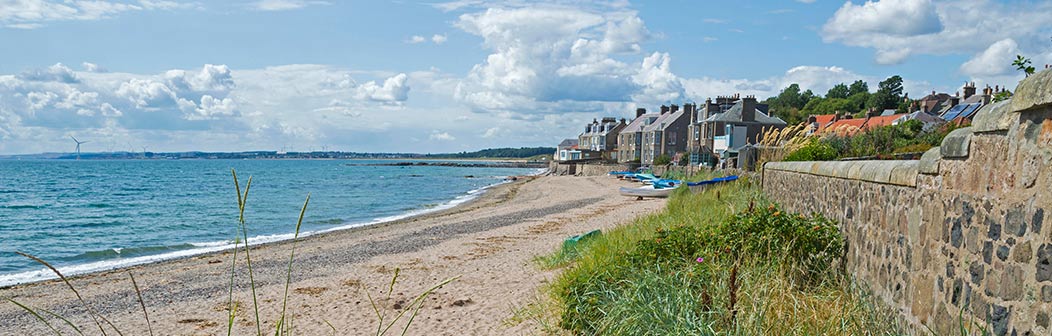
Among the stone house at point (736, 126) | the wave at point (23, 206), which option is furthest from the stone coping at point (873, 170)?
the wave at point (23, 206)

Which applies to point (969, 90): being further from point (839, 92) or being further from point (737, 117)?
point (839, 92)

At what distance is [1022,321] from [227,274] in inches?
585

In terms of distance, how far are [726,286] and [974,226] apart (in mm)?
2127

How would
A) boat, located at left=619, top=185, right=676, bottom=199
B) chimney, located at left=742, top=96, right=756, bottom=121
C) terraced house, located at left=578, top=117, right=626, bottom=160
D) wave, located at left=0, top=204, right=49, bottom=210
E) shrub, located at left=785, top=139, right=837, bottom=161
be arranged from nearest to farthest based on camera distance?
shrub, located at left=785, top=139, right=837, bottom=161 < boat, located at left=619, top=185, right=676, bottom=199 < wave, located at left=0, top=204, right=49, bottom=210 < chimney, located at left=742, top=96, right=756, bottom=121 < terraced house, located at left=578, top=117, right=626, bottom=160

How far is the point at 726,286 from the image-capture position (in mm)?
5945

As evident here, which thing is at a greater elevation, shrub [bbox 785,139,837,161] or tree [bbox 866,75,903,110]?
tree [bbox 866,75,903,110]

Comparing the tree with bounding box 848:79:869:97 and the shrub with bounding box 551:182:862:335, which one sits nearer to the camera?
the shrub with bounding box 551:182:862:335

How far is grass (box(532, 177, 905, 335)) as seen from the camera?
5.35 m

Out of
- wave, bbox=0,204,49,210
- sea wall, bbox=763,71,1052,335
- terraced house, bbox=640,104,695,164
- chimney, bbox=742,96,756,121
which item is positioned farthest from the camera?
terraced house, bbox=640,104,695,164

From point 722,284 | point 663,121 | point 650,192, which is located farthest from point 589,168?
point 722,284

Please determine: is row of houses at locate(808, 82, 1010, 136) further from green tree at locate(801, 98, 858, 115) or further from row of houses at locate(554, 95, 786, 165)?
green tree at locate(801, 98, 858, 115)

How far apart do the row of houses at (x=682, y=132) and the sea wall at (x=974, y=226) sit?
99.1 ft

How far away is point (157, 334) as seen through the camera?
9.72m

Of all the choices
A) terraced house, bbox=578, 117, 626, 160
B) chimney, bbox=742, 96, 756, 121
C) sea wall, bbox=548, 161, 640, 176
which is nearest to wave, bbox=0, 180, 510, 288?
chimney, bbox=742, 96, 756, 121
